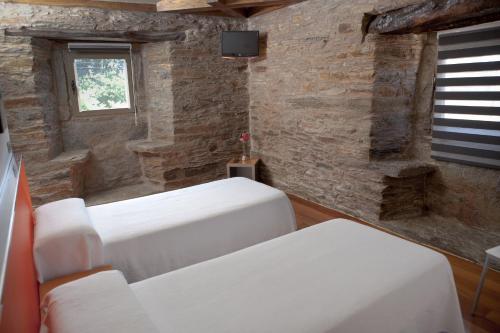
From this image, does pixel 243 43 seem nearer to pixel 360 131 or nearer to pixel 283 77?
pixel 283 77

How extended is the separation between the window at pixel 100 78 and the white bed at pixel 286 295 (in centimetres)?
334

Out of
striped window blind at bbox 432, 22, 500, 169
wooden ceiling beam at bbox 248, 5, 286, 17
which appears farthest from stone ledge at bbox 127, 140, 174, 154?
striped window blind at bbox 432, 22, 500, 169

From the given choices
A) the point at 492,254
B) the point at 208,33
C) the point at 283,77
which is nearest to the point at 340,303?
the point at 492,254

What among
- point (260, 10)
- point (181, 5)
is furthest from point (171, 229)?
point (260, 10)

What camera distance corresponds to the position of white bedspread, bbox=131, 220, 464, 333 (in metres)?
1.46

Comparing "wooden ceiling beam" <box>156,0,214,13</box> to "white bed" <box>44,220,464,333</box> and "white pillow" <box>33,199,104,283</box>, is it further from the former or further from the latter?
"white bed" <box>44,220,464,333</box>

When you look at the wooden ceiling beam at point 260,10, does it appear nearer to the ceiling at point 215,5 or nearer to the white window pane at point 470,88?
the ceiling at point 215,5

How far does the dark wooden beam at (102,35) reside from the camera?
363 centimetres

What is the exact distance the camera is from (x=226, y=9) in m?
4.25

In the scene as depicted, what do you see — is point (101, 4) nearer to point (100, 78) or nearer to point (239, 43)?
point (100, 78)

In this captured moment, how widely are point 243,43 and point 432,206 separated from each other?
2.86m

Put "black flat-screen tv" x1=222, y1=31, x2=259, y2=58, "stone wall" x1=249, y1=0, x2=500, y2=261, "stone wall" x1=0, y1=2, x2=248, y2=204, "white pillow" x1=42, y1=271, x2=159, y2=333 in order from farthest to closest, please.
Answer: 1. "black flat-screen tv" x1=222, y1=31, x2=259, y2=58
2. "stone wall" x1=0, y1=2, x2=248, y2=204
3. "stone wall" x1=249, y1=0, x2=500, y2=261
4. "white pillow" x1=42, y1=271, x2=159, y2=333

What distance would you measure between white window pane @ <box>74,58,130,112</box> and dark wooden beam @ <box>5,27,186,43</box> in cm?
36

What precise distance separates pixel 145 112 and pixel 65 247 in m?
3.18
